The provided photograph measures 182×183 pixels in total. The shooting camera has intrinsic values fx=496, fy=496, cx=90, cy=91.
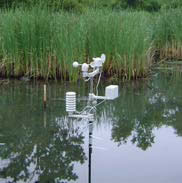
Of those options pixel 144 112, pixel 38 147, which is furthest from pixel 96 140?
pixel 144 112

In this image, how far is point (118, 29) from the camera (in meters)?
8.94

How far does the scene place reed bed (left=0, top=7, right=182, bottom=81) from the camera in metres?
8.77

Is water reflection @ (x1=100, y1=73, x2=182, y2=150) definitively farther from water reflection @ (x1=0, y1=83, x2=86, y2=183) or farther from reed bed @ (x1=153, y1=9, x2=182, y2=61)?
reed bed @ (x1=153, y1=9, x2=182, y2=61)

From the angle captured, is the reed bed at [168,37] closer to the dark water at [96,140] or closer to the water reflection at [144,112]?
the water reflection at [144,112]

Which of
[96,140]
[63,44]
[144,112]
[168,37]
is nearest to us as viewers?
[96,140]

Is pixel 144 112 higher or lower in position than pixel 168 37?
lower

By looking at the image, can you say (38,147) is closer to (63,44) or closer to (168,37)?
(63,44)

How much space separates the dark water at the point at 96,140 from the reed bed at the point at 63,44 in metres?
0.79

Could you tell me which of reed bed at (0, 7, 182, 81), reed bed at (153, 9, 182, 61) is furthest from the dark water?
reed bed at (153, 9, 182, 61)

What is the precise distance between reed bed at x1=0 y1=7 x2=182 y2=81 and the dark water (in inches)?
31.0

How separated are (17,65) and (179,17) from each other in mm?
4958

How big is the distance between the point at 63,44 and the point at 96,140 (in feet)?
11.5

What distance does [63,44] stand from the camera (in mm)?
8703

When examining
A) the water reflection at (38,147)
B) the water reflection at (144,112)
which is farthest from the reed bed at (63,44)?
the water reflection at (38,147)
